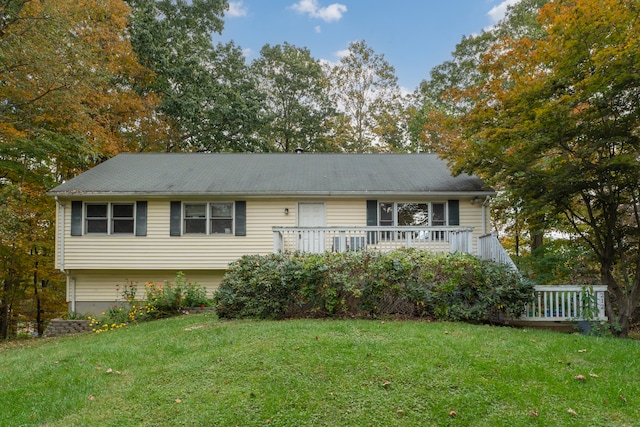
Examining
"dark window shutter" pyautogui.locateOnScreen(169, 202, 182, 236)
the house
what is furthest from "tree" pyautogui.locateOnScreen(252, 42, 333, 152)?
"dark window shutter" pyautogui.locateOnScreen(169, 202, 182, 236)

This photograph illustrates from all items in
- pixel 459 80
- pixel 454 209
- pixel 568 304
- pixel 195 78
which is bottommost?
pixel 568 304

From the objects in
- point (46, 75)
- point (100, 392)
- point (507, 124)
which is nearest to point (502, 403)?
point (100, 392)

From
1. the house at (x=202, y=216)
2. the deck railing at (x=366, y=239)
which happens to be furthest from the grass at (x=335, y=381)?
the house at (x=202, y=216)

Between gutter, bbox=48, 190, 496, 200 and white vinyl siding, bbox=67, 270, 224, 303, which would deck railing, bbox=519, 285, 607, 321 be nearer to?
gutter, bbox=48, 190, 496, 200

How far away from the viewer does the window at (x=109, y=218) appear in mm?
11727

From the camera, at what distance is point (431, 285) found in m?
7.23

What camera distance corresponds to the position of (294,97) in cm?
2584

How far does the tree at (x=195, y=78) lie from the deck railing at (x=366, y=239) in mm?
12714

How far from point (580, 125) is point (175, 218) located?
398 inches

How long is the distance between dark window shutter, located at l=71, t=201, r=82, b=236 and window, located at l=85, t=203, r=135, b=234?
0.57 ft

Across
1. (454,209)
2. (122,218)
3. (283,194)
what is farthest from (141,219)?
(454,209)

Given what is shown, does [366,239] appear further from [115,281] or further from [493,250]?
[115,281]

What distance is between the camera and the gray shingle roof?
11.5 metres

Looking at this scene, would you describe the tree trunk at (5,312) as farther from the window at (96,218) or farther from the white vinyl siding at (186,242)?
the window at (96,218)
